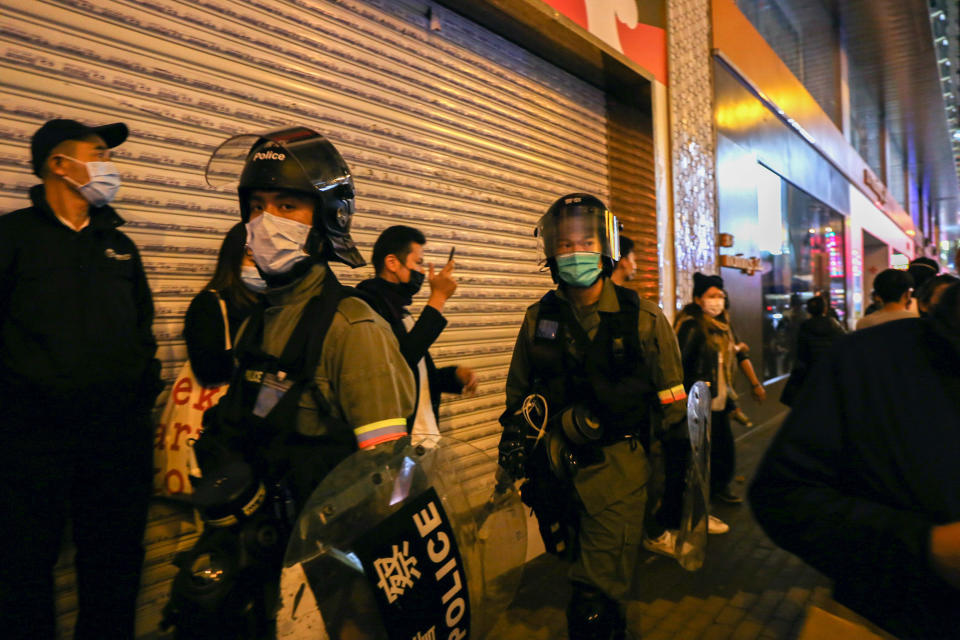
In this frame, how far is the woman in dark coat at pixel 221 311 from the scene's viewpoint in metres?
2.35

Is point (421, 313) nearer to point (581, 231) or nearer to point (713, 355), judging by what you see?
point (581, 231)

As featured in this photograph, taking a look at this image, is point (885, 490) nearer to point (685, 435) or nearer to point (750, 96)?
point (685, 435)

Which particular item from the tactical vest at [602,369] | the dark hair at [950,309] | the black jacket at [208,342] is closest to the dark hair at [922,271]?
the tactical vest at [602,369]

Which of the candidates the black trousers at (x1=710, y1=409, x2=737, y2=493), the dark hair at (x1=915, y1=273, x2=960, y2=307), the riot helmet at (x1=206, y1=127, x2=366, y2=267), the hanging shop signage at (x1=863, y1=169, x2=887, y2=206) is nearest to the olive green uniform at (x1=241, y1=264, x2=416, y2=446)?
the riot helmet at (x1=206, y1=127, x2=366, y2=267)

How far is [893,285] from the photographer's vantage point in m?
4.41

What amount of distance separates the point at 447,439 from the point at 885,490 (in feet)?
3.22

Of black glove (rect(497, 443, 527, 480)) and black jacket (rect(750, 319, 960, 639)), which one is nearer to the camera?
black jacket (rect(750, 319, 960, 639))

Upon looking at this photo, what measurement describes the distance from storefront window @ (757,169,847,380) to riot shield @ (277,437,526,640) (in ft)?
28.6

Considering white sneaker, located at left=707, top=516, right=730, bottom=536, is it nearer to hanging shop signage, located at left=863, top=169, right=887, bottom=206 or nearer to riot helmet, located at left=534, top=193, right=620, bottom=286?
riot helmet, located at left=534, top=193, right=620, bottom=286

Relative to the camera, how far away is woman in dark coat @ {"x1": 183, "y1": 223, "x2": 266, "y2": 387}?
2.35 metres

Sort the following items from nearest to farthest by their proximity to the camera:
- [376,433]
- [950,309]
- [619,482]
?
[950,309] < [376,433] < [619,482]

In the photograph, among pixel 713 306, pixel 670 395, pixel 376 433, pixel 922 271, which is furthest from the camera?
pixel 922 271

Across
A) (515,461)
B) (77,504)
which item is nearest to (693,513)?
(515,461)

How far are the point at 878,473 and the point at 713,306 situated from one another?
4.02 metres
